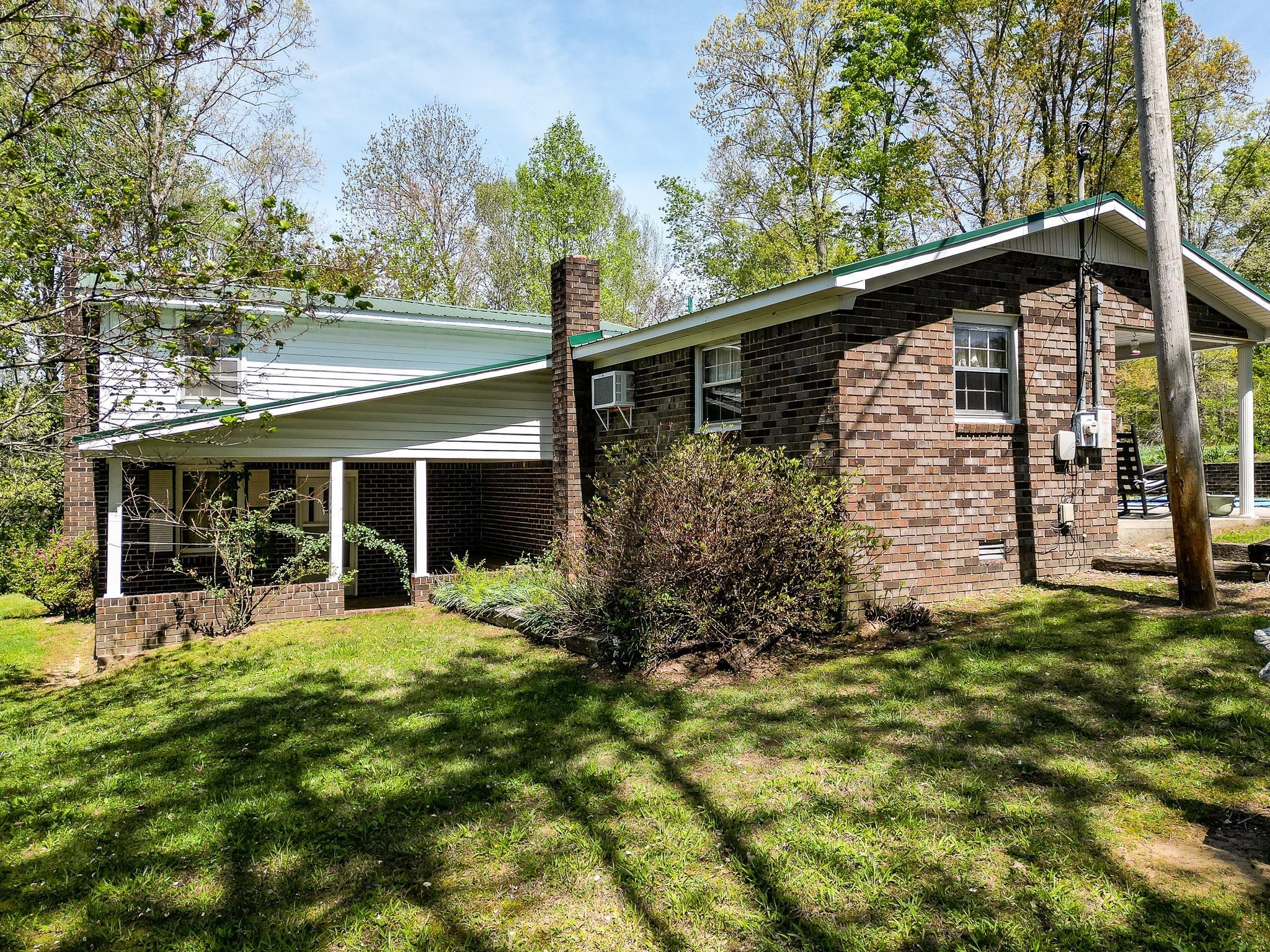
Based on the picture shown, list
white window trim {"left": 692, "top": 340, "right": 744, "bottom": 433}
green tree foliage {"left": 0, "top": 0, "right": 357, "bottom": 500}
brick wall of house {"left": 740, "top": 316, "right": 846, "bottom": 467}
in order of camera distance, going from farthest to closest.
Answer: white window trim {"left": 692, "top": 340, "right": 744, "bottom": 433} → brick wall of house {"left": 740, "top": 316, "right": 846, "bottom": 467} → green tree foliage {"left": 0, "top": 0, "right": 357, "bottom": 500}

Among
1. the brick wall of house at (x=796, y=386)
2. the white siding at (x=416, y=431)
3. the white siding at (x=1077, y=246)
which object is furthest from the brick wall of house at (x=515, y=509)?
the white siding at (x=1077, y=246)

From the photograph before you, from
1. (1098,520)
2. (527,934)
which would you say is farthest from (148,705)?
(1098,520)

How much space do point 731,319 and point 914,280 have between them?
218 centimetres

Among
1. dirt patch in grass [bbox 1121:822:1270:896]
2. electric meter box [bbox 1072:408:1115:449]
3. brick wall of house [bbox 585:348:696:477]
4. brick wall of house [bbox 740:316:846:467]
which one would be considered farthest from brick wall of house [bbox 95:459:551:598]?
dirt patch in grass [bbox 1121:822:1270:896]

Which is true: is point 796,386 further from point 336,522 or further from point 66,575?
point 66,575

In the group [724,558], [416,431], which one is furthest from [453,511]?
[724,558]

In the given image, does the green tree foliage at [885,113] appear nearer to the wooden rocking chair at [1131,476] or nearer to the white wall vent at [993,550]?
the wooden rocking chair at [1131,476]

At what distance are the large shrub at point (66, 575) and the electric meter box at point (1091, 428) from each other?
53.1 ft

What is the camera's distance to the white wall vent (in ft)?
30.1

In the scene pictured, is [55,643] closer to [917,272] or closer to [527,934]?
[527,934]

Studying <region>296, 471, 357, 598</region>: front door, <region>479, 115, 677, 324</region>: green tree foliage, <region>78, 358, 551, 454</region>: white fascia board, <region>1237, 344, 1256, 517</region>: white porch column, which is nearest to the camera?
<region>78, 358, 551, 454</region>: white fascia board

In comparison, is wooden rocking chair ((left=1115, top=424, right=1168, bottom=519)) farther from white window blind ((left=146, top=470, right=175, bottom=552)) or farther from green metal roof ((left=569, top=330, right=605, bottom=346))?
white window blind ((left=146, top=470, right=175, bottom=552))

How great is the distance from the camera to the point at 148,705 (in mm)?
7453

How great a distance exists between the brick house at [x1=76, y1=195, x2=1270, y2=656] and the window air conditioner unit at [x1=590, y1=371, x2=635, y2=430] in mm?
44
